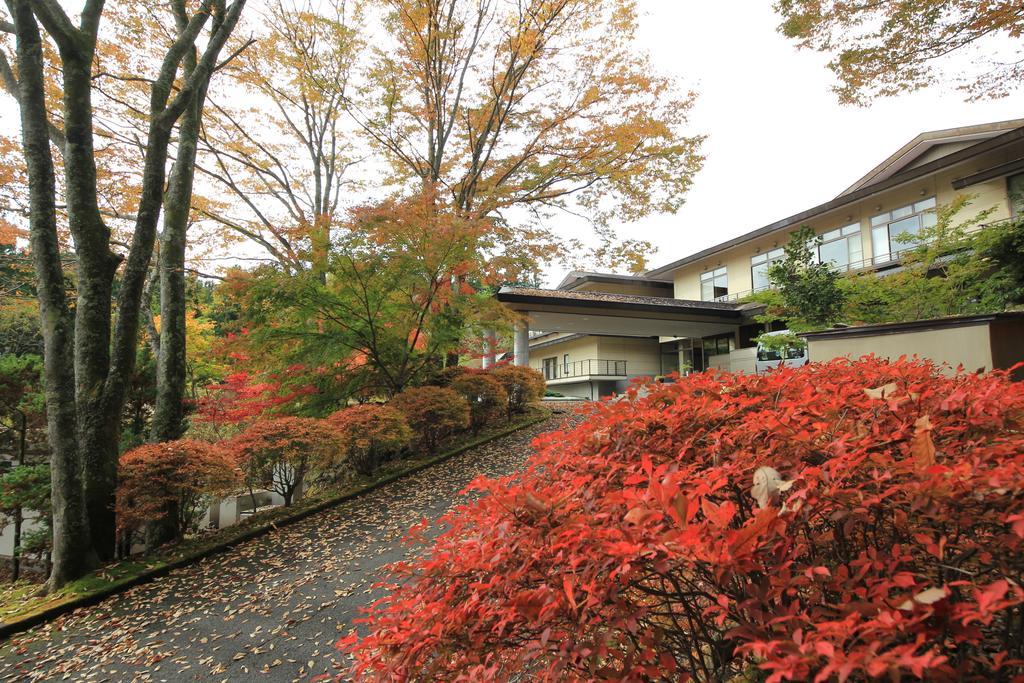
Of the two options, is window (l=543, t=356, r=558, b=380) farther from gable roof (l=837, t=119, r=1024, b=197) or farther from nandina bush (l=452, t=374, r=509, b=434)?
nandina bush (l=452, t=374, r=509, b=434)

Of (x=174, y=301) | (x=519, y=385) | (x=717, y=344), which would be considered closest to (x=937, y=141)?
(x=717, y=344)

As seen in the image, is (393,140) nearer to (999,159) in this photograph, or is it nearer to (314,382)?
(314,382)

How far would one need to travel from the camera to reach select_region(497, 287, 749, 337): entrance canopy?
18.5 metres

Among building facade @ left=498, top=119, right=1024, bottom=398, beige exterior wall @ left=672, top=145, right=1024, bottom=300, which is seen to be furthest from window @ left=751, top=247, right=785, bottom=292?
beige exterior wall @ left=672, top=145, right=1024, bottom=300

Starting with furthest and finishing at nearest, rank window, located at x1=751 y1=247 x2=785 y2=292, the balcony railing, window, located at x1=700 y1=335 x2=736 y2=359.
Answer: the balcony railing → window, located at x1=700 y1=335 x2=736 y2=359 → window, located at x1=751 y1=247 x2=785 y2=292

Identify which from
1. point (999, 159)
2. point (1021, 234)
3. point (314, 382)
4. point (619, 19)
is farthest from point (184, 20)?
point (999, 159)

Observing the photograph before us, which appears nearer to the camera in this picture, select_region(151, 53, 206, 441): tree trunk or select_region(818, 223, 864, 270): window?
select_region(151, 53, 206, 441): tree trunk

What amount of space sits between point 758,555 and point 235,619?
4.62 m

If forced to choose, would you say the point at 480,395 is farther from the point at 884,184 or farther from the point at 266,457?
the point at 884,184

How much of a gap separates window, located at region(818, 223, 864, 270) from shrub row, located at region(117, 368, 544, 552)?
649 inches

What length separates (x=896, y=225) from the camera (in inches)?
679

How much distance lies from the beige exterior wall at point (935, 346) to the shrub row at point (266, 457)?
22.2 feet

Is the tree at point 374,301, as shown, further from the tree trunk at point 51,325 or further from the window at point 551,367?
the window at point 551,367

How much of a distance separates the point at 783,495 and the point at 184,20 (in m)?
9.87
